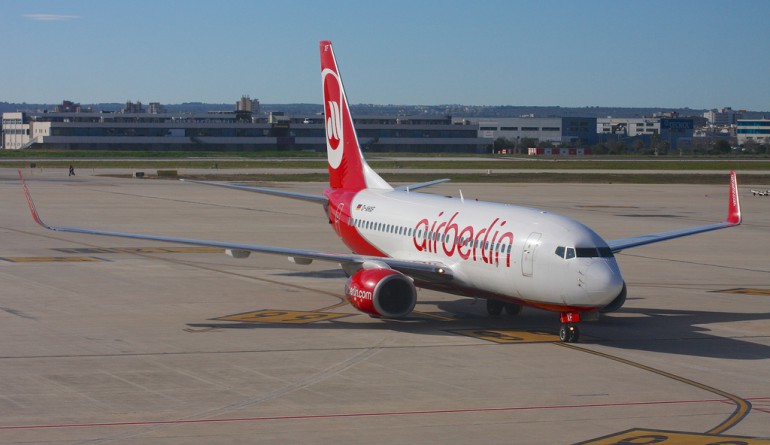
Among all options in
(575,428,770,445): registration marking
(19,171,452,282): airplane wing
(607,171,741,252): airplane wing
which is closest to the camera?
(575,428,770,445): registration marking

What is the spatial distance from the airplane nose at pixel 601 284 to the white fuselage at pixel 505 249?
0.08ft

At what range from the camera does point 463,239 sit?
101ft

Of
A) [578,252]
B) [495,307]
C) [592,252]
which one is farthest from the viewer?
[495,307]

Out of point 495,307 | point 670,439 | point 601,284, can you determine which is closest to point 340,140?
point 495,307

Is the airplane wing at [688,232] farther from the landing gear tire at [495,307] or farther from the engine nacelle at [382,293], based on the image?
the engine nacelle at [382,293]

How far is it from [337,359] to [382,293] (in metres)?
4.46

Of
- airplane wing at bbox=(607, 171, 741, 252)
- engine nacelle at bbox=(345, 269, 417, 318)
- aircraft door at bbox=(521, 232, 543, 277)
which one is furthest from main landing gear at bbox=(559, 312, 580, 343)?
airplane wing at bbox=(607, 171, 741, 252)

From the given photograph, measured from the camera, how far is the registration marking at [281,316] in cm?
3109

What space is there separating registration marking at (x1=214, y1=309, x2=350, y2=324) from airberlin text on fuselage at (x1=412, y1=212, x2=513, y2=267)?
3.47 m

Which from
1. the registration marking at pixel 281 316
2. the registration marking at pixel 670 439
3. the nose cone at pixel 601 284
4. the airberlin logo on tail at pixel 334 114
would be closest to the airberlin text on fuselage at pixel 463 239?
the nose cone at pixel 601 284

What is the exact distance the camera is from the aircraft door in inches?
1099

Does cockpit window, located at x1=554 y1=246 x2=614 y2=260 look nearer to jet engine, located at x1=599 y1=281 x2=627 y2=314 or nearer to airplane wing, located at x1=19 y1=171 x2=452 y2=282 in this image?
jet engine, located at x1=599 y1=281 x2=627 y2=314

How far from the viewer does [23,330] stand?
A: 93.6ft

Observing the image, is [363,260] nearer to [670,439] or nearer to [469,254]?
[469,254]
